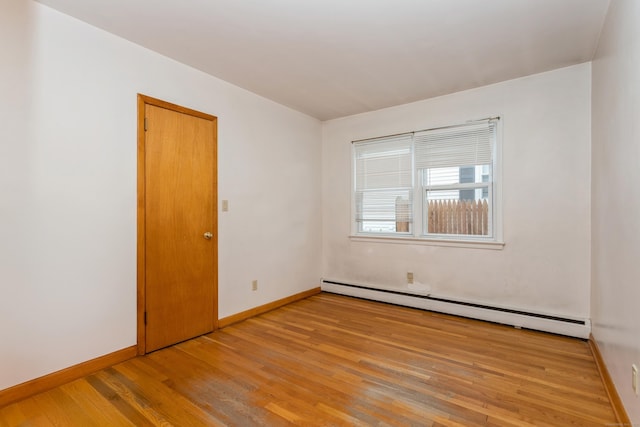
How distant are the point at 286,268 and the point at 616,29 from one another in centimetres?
361

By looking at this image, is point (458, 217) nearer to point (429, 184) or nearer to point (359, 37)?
point (429, 184)

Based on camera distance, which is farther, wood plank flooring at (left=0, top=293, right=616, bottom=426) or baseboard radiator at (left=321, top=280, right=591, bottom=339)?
baseboard radiator at (left=321, top=280, right=591, bottom=339)

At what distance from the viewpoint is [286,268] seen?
4.09m

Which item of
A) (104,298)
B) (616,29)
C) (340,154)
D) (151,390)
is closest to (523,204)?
(616,29)

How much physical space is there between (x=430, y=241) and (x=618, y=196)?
199cm

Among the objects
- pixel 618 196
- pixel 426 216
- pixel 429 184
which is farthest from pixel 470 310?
pixel 618 196

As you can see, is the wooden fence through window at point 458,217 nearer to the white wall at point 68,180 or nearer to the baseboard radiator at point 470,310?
the baseboard radiator at point 470,310

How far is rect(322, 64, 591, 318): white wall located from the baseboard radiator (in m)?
0.08

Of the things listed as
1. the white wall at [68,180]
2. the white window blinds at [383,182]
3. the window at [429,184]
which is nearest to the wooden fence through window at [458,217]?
the window at [429,184]

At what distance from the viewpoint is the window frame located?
11.0 ft

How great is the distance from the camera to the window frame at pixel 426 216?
11.0 ft

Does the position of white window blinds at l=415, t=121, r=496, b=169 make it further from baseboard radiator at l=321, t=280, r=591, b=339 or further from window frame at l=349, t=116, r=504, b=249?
baseboard radiator at l=321, t=280, r=591, b=339

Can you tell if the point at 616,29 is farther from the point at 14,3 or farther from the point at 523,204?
the point at 14,3

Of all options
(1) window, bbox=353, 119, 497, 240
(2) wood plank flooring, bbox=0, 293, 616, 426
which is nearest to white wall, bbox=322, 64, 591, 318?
(1) window, bbox=353, 119, 497, 240
